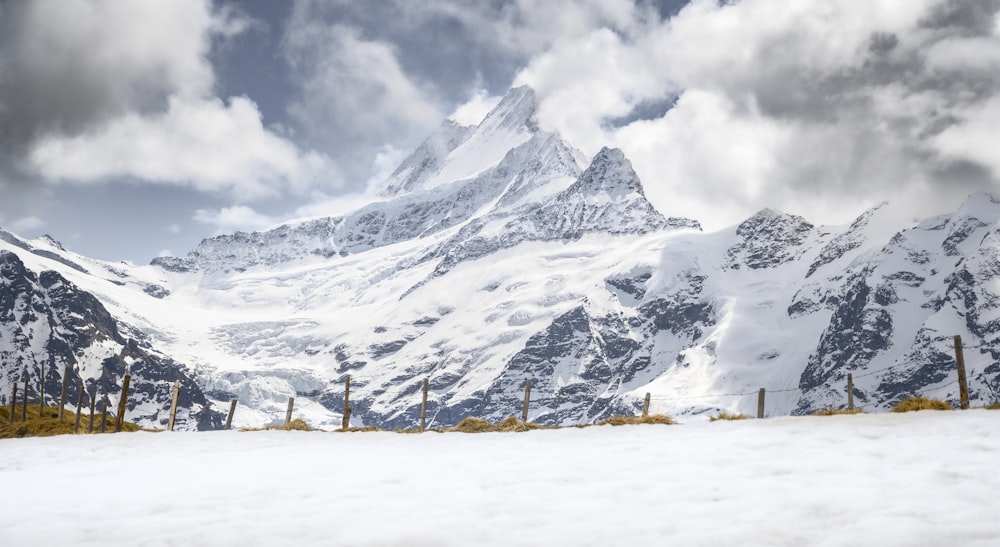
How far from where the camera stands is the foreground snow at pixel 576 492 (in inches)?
306

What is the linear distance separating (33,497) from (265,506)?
4.26m

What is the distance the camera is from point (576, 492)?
9625 millimetres

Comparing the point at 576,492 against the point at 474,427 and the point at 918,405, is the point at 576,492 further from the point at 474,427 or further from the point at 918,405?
the point at 474,427

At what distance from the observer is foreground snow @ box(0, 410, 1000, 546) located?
7.77 meters

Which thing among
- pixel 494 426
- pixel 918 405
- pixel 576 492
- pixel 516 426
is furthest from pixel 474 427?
pixel 576 492

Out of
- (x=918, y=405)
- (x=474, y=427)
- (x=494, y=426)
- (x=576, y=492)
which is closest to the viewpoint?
(x=576, y=492)

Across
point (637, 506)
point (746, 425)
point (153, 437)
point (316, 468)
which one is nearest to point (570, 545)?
point (637, 506)

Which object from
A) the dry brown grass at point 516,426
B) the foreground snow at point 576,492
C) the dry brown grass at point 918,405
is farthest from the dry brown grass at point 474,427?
the dry brown grass at point 918,405

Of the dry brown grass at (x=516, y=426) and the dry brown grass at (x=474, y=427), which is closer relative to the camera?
the dry brown grass at (x=516, y=426)

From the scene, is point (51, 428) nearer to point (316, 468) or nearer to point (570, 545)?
point (316, 468)

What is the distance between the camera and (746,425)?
14.5m

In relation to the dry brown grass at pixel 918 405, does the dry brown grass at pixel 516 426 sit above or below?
below

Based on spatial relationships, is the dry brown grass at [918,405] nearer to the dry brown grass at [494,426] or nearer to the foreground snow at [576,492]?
the foreground snow at [576,492]

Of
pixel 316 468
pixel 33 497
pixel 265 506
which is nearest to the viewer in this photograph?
pixel 265 506
